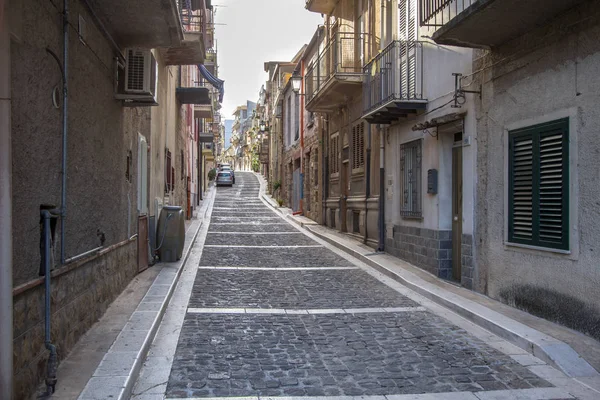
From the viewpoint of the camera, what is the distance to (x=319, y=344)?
19.8 feet

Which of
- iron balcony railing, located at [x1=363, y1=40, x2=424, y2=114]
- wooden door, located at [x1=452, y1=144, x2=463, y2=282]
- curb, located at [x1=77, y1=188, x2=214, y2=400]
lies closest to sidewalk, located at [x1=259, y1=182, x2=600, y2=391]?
wooden door, located at [x1=452, y1=144, x2=463, y2=282]

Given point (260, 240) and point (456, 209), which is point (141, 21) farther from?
point (260, 240)

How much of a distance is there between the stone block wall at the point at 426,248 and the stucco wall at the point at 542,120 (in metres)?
1.66

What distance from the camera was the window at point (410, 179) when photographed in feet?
36.9

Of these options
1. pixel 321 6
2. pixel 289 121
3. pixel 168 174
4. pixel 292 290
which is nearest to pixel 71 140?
pixel 292 290

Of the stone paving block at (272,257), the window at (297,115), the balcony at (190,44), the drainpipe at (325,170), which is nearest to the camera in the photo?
the balcony at (190,44)

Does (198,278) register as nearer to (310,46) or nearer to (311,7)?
(311,7)

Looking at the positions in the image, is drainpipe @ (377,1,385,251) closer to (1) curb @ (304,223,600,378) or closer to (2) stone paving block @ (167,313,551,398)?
(1) curb @ (304,223,600,378)

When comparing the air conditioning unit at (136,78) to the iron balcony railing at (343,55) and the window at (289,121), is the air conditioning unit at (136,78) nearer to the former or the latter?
the iron balcony railing at (343,55)

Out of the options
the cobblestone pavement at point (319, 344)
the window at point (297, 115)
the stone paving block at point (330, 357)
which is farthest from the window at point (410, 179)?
the window at point (297, 115)

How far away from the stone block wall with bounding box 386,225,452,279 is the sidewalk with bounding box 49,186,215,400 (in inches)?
186

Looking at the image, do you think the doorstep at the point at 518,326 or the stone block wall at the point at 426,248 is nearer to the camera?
the doorstep at the point at 518,326

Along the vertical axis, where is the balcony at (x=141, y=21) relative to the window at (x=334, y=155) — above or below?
above

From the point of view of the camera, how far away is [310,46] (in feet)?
76.8
